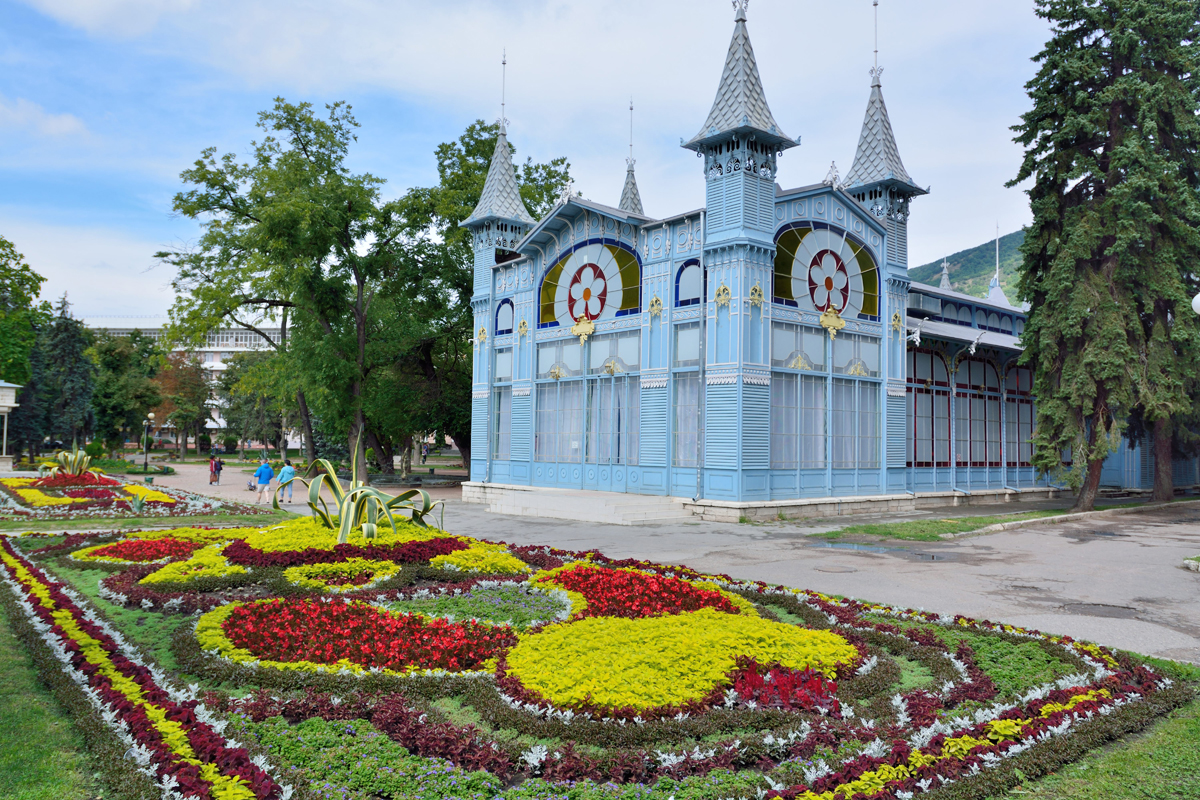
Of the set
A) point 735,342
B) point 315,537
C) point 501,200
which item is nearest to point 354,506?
point 315,537

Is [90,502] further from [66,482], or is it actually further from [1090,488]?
[1090,488]

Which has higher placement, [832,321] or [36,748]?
[832,321]

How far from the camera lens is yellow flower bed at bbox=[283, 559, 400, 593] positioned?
9.11 metres

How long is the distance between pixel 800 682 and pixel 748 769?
4.49ft

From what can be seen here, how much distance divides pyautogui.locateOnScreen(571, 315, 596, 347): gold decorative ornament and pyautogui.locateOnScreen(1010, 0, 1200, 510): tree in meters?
13.1

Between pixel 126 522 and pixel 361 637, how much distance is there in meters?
13.1

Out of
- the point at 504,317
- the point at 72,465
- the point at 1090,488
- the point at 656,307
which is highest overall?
the point at 504,317

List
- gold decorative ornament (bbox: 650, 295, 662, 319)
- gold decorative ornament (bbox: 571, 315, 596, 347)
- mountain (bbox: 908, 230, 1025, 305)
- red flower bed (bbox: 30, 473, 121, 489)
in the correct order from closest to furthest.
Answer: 1. gold decorative ornament (bbox: 650, 295, 662, 319)
2. gold decorative ornament (bbox: 571, 315, 596, 347)
3. red flower bed (bbox: 30, 473, 121, 489)
4. mountain (bbox: 908, 230, 1025, 305)

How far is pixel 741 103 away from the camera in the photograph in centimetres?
1994

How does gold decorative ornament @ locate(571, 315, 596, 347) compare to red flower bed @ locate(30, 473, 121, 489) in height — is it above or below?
above

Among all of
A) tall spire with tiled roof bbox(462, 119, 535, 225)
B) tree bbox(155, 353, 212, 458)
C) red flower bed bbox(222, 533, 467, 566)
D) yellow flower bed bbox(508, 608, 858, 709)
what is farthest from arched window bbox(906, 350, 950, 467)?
tree bbox(155, 353, 212, 458)

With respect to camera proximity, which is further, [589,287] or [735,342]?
[589,287]

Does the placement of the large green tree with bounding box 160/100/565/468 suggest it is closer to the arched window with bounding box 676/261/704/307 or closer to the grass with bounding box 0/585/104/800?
the arched window with bounding box 676/261/704/307

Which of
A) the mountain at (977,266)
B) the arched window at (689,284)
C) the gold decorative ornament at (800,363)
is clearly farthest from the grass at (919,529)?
the mountain at (977,266)
